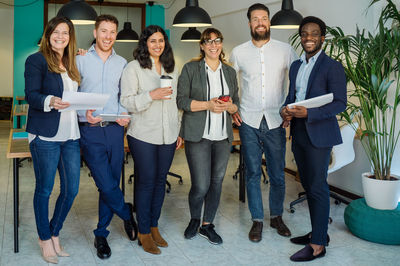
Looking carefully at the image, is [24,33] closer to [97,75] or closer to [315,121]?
[97,75]

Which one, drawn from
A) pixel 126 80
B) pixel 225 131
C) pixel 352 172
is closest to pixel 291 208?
pixel 352 172

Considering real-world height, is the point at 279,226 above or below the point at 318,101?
below

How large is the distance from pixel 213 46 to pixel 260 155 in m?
1.01

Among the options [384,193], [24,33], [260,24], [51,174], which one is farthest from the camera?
[24,33]

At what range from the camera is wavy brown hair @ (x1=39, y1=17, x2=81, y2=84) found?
281 cm

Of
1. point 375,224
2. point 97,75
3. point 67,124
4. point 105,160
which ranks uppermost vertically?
point 97,75

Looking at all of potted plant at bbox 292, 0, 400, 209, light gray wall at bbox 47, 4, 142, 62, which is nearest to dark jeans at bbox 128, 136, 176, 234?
potted plant at bbox 292, 0, 400, 209

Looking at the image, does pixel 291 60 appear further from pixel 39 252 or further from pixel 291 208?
pixel 39 252

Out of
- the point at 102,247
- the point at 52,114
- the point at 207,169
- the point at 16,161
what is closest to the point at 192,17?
the point at 207,169

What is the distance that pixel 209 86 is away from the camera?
3.31m

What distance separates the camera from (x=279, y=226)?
3736mm

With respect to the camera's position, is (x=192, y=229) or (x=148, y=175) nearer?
(x=148, y=175)

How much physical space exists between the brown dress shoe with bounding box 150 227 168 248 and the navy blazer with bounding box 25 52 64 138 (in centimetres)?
117

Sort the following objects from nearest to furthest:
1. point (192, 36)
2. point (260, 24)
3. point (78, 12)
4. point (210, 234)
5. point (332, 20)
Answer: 1. point (260, 24)
2. point (210, 234)
3. point (78, 12)
4. point (332, 20)
5. point (192, 36)
